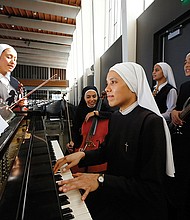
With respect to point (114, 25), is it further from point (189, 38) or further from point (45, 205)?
point (45, 205)

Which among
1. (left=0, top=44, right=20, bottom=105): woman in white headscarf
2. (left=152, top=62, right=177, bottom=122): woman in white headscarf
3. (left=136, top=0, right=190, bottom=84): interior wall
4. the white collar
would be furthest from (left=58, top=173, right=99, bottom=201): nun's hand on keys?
(left=136, top=0, right=190, bottom=84): interior wall

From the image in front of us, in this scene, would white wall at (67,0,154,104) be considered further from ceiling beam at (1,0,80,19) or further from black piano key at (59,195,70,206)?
black piano key at (59,195,70,206)

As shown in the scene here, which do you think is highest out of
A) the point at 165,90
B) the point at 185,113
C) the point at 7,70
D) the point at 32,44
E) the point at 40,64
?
the point at 32,44

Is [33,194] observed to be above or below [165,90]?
below

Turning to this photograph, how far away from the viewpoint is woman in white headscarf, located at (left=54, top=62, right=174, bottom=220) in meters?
0.90

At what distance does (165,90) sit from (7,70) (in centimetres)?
182

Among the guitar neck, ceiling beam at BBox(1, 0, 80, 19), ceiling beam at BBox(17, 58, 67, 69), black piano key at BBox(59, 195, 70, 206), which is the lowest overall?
black piano key at BBox(59, 195, 70, 206)

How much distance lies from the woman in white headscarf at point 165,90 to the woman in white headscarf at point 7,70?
169 cm

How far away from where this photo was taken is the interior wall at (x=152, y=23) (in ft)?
7.44

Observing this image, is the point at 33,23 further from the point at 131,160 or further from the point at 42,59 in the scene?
the point at 131,160

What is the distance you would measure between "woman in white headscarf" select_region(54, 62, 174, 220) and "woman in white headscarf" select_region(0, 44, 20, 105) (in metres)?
1.32

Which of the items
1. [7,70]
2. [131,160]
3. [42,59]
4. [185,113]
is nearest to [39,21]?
[42,59]

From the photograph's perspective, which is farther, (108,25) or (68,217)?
(108,25)

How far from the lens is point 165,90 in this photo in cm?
210
